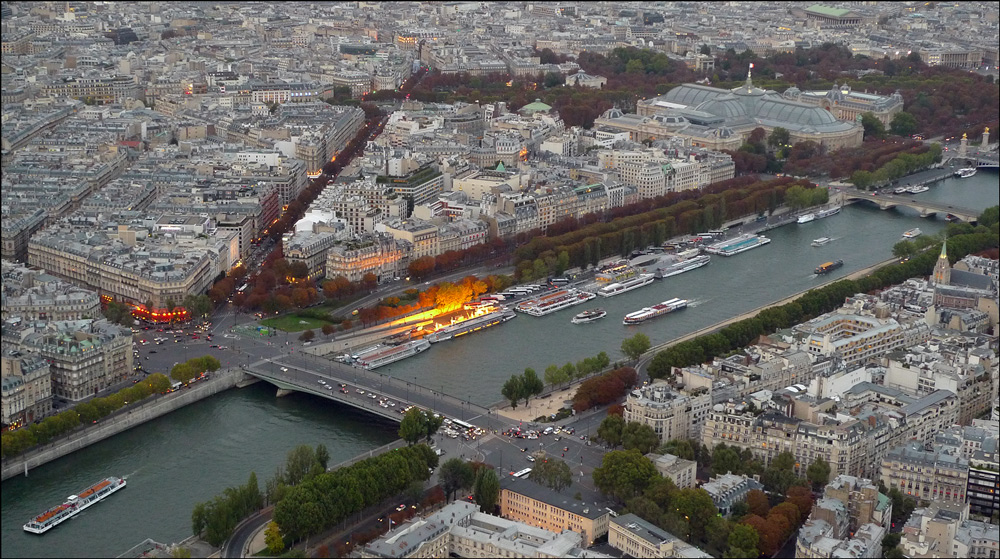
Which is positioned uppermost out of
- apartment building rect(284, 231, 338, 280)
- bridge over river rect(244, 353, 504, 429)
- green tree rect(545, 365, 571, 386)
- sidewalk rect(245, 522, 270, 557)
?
apartment building rect(284, 231, 338, 280)

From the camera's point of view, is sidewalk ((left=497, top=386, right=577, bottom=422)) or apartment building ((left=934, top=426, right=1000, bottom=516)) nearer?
apartment building ((left=934, top=426, right=1000, bottom=516))

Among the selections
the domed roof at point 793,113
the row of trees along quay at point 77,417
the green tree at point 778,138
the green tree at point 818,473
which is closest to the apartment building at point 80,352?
the row of trees along quay at point 77,417

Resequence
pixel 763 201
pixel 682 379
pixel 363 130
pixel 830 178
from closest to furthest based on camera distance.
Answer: pixel 682 379 < pixel 763 201 < pixel 830 178 < pixel 363 130

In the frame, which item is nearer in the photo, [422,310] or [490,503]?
[490,503]

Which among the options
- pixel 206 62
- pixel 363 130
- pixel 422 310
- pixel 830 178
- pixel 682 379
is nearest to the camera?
pixel 682 379

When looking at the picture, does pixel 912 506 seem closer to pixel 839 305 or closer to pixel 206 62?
pixel 839 305

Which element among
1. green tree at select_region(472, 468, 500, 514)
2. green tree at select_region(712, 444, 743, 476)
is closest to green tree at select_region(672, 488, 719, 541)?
green tree at select_region(712, 444, 743, 476)

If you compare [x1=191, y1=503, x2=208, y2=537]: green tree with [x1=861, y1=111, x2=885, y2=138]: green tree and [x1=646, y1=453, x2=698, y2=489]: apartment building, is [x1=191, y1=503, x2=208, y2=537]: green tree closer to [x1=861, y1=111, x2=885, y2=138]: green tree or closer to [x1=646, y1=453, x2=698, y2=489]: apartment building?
[x1=646, y1=453, x2=698, y2=489]: apartment building

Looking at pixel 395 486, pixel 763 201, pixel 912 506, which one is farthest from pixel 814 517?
pixel 763 201
